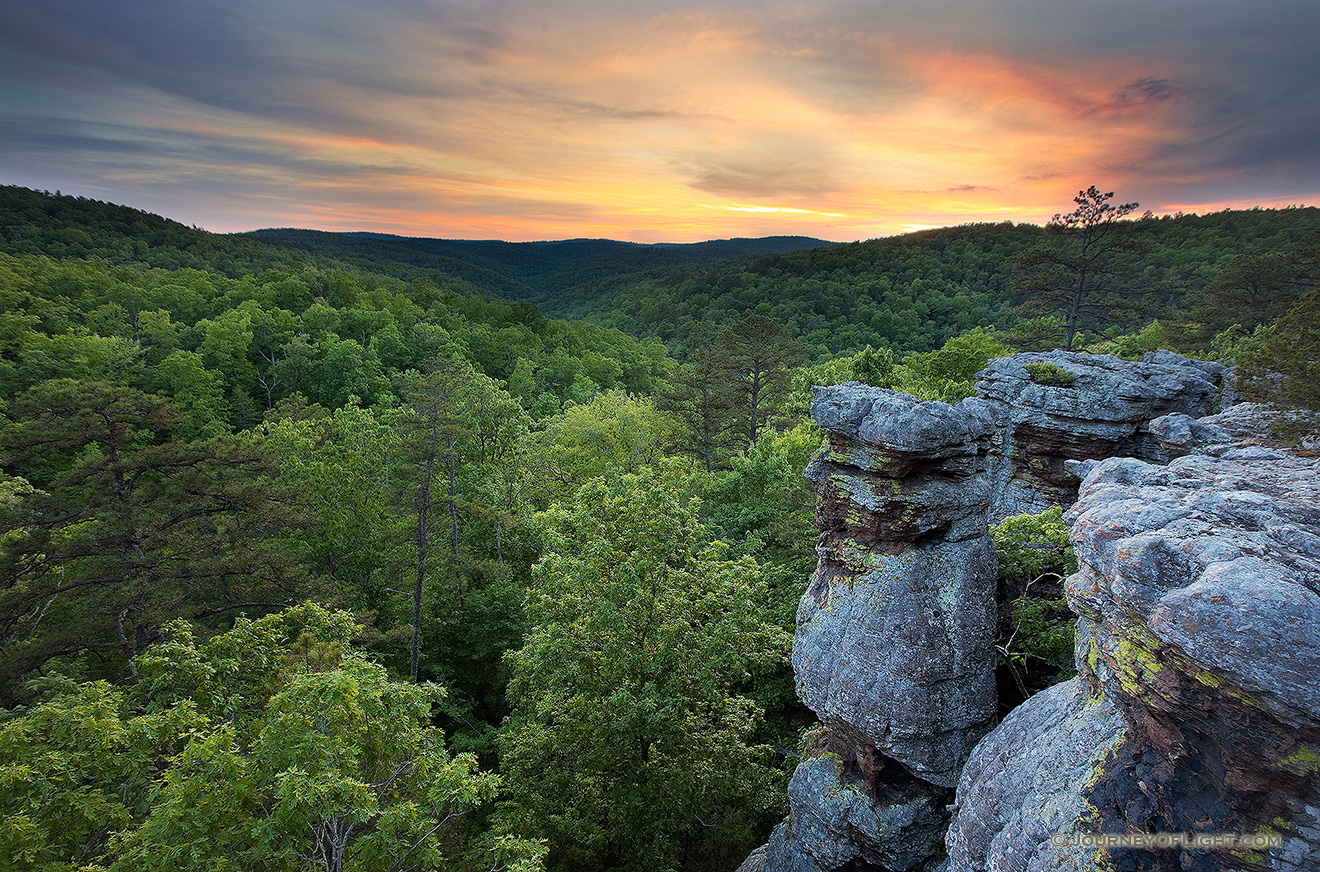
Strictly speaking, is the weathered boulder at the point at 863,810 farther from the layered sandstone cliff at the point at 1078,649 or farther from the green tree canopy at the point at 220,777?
the green tree canopy at the point at 220,777

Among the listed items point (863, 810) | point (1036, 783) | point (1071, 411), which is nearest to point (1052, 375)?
point (1071, 411)

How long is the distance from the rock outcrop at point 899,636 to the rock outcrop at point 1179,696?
1.90m

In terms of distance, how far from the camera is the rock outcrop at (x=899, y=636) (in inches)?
347

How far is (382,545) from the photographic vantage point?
2444 centimetres

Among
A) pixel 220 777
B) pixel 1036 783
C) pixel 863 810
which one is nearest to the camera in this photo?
pixel 1036 783

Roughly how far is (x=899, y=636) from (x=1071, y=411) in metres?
9.58

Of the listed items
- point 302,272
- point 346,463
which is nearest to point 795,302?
point 302,272

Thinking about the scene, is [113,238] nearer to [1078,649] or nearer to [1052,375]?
[1052,375]

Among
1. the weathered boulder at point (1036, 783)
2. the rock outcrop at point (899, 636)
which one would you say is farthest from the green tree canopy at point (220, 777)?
the weathered boulder at point (1036, 783)

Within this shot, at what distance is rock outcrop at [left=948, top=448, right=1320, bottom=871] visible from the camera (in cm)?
400

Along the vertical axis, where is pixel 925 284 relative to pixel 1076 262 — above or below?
above

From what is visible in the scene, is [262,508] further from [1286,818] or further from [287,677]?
[1286,818]

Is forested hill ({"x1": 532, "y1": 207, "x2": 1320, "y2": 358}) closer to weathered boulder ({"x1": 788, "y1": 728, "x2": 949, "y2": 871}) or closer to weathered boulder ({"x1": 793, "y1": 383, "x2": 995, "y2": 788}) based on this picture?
Answer: weathered boulder ({"x1": 793, "y1": 383, "x2": 995, "y2": 788})

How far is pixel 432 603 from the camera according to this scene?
21.4 metres
